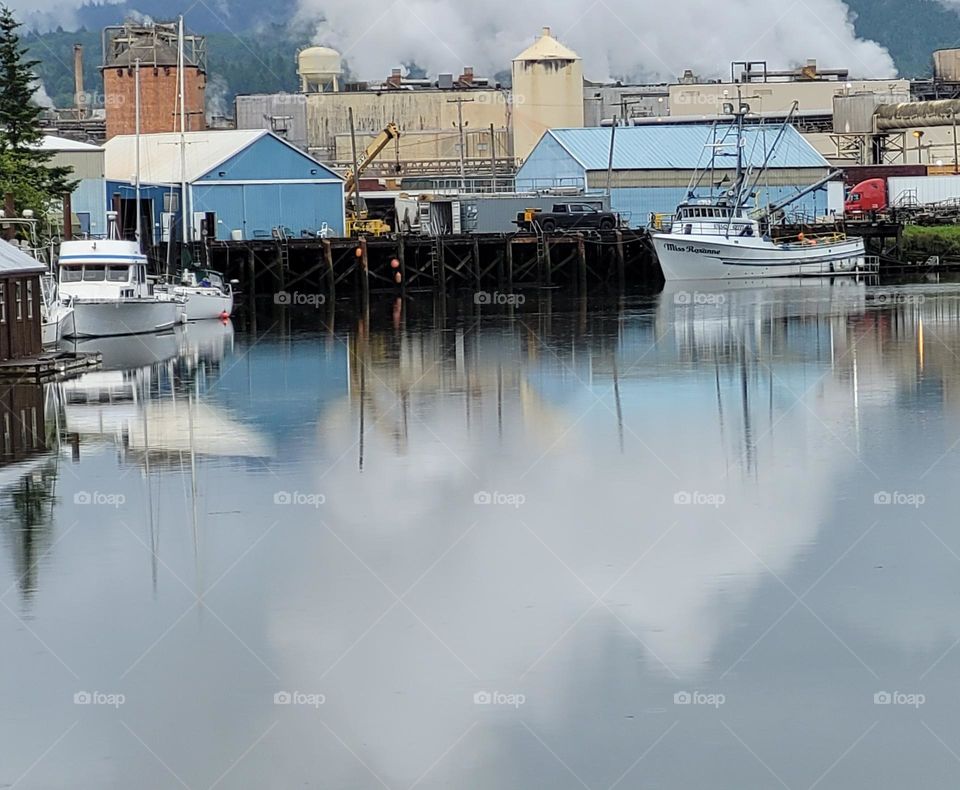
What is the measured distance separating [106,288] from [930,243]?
42.8 meters

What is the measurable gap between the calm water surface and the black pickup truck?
140 feet

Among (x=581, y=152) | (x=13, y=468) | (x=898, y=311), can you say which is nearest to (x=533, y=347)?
(x=898, y=311)

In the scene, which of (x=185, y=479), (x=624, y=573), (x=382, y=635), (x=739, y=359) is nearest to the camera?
(x=382, y=635)

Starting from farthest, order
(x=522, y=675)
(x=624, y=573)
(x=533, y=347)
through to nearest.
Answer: (x=533, y=347) < (x=624, y=573) < (x=522, y=675)

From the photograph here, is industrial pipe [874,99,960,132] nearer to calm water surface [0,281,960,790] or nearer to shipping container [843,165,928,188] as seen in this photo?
shipping container [843,165,928,188]

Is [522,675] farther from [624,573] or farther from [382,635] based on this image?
[624,573]

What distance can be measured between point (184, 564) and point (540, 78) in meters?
92.2

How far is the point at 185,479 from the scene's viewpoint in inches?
851

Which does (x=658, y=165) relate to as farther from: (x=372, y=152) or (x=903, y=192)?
(x=372, y=152)

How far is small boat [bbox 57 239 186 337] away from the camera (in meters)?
44.3

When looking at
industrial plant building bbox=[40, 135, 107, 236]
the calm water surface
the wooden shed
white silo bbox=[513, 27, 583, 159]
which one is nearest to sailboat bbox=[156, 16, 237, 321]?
industrial plant building bbox=[40, 135, 107, 236]

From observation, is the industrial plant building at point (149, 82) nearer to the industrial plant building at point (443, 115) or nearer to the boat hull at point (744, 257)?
the industrial plant building at point (443, 115)

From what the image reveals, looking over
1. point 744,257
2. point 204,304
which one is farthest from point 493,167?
point 204,304

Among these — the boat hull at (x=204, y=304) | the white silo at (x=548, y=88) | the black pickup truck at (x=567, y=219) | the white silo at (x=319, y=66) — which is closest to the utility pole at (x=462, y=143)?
the white silo at (x=548, y=88)
